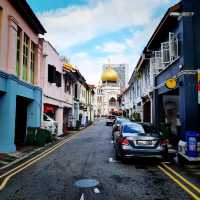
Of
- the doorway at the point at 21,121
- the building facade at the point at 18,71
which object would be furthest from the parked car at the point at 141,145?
the doorway at the point at 21,121

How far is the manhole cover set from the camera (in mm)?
7602

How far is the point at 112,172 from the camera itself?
940 cm

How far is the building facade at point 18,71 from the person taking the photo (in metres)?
13.7

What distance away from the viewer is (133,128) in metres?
12.0

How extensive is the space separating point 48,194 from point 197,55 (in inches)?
399

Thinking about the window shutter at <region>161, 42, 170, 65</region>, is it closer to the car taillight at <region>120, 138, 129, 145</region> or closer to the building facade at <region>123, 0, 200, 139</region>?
the building facade at <region>123, 0, 200, 139</region>

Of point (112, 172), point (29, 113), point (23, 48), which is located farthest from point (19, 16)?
point (112, 172)

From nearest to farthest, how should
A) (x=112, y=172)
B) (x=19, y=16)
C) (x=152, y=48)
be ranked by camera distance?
(x=112, y=172)
(x=19, y=16)
(x=152, y=48)

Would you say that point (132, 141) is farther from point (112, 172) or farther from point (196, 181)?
point (196, 181)

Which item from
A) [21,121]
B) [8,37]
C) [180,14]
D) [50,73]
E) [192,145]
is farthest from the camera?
[50,73]

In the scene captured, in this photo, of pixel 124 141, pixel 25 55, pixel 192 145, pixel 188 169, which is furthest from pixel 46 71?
pixel 188 169

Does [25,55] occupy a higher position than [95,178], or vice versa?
[25,55]

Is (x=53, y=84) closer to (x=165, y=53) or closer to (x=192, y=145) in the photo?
(x=165, y=53)

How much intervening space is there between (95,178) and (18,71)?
9.62 meters
